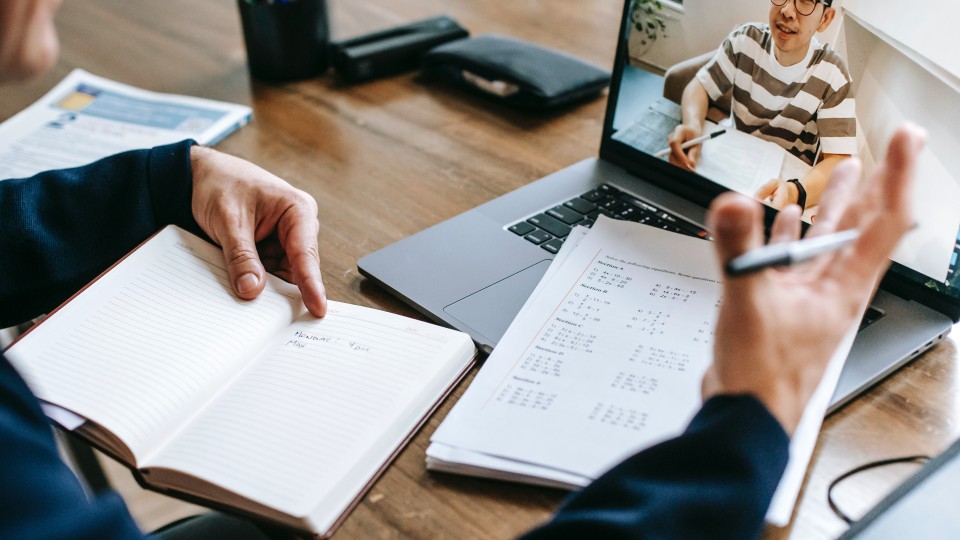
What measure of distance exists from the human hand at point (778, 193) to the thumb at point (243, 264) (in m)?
0.50

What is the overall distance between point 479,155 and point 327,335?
1.42 ft

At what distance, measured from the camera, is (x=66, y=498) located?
1.59 feet

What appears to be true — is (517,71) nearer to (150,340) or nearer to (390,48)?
(390,48)

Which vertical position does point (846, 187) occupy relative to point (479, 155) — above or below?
above

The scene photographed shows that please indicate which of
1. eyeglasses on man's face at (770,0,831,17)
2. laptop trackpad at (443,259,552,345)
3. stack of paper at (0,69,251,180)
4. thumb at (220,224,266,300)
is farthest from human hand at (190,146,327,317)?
eyeglasses on man's face at (770,0,831,17)

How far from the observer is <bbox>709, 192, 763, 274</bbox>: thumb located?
0.44 m

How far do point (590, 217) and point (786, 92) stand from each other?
23 cm

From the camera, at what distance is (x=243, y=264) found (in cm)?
71

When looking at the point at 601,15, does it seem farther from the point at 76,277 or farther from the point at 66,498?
the point at 66,498

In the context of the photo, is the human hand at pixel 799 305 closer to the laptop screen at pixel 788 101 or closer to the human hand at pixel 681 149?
the laptop screen at pixel 788 101

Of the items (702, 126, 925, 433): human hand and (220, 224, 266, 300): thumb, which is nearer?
(702, 126, 925, 433): human hand

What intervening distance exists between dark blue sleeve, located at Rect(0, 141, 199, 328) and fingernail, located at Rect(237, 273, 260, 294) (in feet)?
0.42

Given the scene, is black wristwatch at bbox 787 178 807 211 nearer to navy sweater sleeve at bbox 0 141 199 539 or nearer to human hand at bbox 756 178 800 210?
human hand at bbox 756 178 800 210

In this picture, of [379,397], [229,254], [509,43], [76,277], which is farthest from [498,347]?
[509,43]
